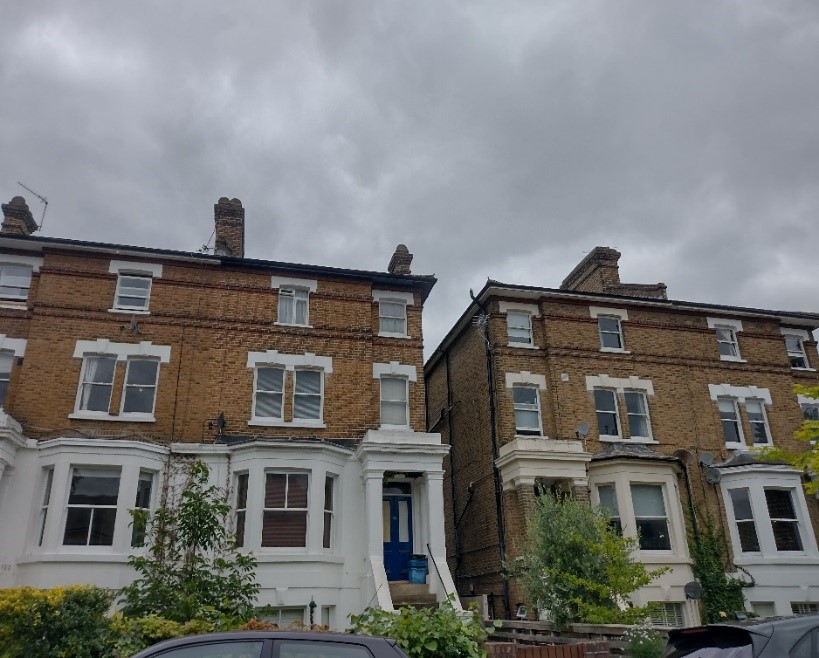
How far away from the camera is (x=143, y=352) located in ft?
61.6

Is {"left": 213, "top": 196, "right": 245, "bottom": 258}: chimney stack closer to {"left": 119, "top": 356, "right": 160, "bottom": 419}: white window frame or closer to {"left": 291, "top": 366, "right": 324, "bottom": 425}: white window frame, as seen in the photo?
{"left": 119, "top": 356, "right": 160, "bottom": 419}: white window frame

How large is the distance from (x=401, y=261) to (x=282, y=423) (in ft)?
25.6

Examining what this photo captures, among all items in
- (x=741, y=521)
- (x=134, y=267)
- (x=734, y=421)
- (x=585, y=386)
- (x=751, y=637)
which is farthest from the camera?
(x=734, y=421)

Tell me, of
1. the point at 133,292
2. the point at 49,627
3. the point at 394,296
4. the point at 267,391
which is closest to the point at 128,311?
the point at 133,292

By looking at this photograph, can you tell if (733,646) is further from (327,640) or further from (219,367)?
(219,367)

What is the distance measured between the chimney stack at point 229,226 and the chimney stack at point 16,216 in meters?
5.77

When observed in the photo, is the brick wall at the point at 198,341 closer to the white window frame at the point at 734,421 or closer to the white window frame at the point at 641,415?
the white window frame at the point at 641,415

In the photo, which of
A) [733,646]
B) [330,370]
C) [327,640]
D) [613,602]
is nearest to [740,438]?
[613,602]

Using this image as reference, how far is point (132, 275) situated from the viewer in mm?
19875

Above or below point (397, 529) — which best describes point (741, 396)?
above

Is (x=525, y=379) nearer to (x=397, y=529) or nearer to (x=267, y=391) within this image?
(x=397, y=529)

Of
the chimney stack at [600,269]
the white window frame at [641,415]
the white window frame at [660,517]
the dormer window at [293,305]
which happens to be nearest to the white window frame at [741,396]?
the white window frame at [641,415]

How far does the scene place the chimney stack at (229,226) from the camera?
2245 cm

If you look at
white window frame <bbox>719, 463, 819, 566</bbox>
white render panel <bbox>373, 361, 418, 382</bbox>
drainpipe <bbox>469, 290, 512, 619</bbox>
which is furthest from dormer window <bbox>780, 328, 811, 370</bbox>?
white render panel <bbox>373, 361, 418, 382</bbox>
